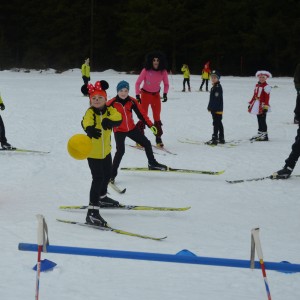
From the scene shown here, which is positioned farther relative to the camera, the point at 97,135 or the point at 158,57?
the point at 158,57

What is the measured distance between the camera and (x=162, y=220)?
554 centimetres

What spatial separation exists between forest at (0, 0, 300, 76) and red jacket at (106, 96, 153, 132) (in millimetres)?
39158

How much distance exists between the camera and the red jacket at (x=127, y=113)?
7.24 m

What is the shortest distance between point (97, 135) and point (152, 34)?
46.1 meters

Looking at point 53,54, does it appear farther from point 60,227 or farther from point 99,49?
point 60,227

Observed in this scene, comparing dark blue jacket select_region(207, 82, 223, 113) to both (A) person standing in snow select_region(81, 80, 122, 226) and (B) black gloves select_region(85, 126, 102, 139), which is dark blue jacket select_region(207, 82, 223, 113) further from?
(B) black gloves select_region(85, 126, 102, 139)

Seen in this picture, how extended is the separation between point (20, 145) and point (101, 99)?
520 cm

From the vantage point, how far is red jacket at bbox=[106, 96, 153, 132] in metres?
7.24

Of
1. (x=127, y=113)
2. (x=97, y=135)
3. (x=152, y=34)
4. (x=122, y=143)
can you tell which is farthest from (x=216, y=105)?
(x=152, y=34)

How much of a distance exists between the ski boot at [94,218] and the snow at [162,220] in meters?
0.12

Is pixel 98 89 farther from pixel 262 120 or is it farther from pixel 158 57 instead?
pixel 262 120

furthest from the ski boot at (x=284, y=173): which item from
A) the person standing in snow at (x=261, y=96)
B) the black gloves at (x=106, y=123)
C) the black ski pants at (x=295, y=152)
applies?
the person standing in snow at (x=261, y=96)

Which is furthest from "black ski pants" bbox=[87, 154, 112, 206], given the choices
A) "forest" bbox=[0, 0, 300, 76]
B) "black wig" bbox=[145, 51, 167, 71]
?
"forest" bbox=[0, 0, 300, 76]

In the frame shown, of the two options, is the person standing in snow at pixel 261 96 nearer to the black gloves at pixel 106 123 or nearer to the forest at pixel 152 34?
the black gloves at pixel 106 123
